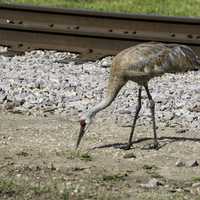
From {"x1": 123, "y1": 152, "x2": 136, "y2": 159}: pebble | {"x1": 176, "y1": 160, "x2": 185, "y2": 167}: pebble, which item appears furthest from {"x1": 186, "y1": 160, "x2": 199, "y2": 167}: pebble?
{"x1": 123, "y1": 152, "x2": 136, "y2": 159}: pebble

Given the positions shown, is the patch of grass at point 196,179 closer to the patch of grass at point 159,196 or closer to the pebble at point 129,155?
the patch of grass at point 159,196

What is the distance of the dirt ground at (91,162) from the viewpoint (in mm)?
6758

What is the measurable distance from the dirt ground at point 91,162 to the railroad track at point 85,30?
12.9ft

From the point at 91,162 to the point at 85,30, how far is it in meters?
6.56

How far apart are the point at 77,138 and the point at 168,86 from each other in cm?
290

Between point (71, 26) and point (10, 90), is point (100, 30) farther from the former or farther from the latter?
point (10, 90)

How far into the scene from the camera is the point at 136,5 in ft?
68.0

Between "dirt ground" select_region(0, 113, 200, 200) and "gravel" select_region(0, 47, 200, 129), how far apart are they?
290mm

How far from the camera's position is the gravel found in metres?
10.0

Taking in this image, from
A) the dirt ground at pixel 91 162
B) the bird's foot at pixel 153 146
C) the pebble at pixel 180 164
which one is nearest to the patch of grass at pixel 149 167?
the dirt ground at pixel 91 162

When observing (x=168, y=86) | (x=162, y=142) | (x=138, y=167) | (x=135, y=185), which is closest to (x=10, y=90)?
(x=168, y=86)

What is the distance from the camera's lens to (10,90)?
11.1 m

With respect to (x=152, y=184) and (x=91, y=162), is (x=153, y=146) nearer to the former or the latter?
(x=91, y=162)

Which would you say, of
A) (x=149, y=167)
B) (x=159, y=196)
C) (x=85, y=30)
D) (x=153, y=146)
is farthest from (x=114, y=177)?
(x=85, y=30)
